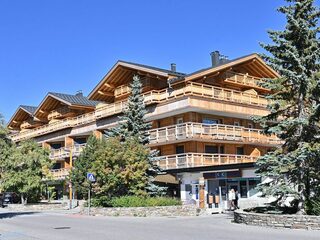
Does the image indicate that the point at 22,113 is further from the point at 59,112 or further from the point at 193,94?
the point at 193,94

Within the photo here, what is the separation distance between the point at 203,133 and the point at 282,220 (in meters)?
20.3

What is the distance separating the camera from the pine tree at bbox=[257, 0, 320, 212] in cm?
1847

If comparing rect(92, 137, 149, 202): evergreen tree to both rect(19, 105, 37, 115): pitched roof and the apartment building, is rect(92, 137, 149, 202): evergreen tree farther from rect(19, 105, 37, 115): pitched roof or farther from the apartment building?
rect(19, 105, 37, 115): pitched roof

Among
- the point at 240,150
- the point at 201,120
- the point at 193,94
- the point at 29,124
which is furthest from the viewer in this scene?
the point at 29,124

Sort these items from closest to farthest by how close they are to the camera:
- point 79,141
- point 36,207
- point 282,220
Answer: point 282,220
point 36,207
point 79,141

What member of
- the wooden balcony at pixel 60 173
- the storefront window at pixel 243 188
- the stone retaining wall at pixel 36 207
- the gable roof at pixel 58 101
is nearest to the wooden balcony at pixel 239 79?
the storefront window at pixel 243 188

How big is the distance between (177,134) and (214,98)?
178 inches

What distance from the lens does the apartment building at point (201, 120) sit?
33.3 meters

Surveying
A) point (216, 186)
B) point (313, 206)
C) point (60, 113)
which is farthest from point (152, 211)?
point (60, 113)

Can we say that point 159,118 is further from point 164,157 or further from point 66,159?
point 66,159

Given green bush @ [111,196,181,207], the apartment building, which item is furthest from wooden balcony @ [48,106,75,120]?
green bush @ [111,196,181,207]

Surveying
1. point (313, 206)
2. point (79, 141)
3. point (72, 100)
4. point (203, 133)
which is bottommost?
point (313, 206)

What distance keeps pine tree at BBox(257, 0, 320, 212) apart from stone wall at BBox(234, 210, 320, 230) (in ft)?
4.00

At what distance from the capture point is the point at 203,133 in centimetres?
→ 3734
